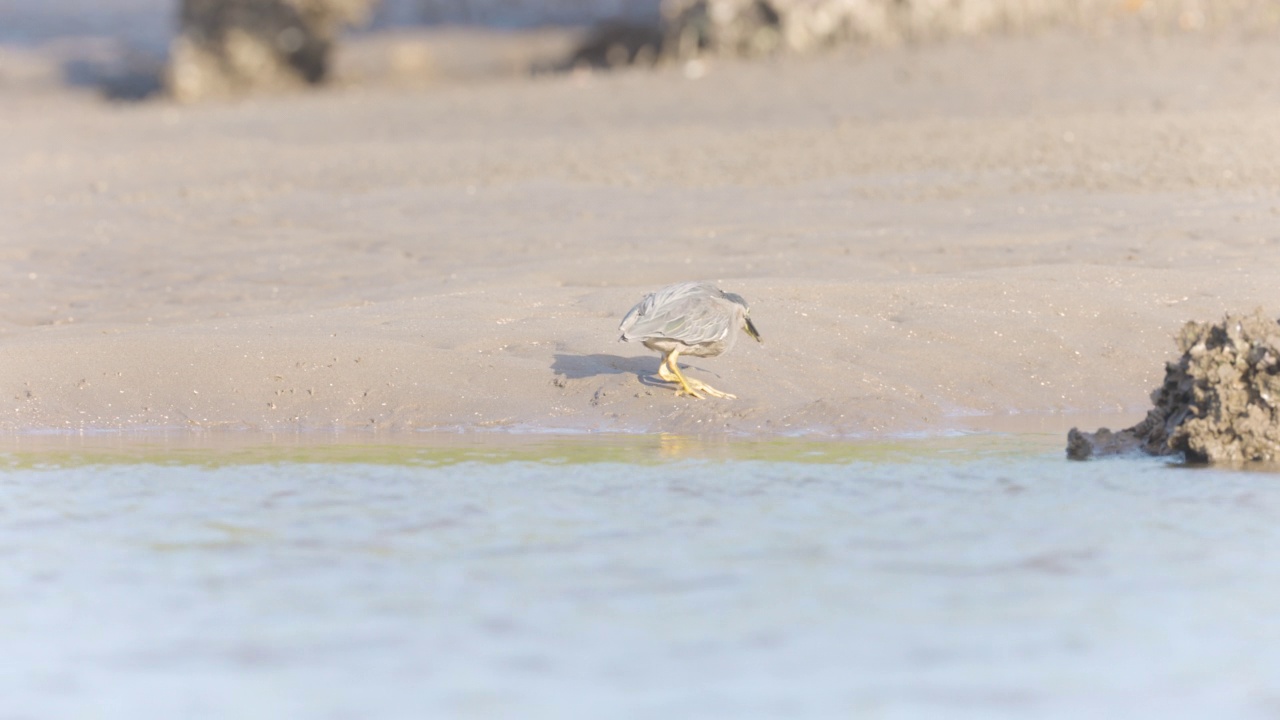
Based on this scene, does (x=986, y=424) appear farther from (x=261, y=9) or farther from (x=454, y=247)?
(x=261, y=9)

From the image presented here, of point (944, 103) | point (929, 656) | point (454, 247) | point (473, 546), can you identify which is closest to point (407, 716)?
point (929, 656)

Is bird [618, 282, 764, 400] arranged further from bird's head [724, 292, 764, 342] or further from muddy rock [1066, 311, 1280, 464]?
muddy rock [1066, 311, 1280, 464]

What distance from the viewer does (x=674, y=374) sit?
705 centimetres

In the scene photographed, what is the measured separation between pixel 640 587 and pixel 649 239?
6.22 metres

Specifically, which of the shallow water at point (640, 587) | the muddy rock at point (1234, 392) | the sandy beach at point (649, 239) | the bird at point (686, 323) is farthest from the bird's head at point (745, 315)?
the muddy rock at point (1234, 392)

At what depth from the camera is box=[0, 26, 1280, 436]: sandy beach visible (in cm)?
723

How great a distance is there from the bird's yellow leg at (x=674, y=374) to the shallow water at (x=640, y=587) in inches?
45.0

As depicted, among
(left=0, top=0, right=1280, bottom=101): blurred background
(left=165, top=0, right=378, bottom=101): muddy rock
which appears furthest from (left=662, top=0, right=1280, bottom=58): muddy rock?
(left=165, top=0, right=378, bottom=101): muddy rock

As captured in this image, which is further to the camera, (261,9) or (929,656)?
(261,9)

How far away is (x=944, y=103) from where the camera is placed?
12.5 meters

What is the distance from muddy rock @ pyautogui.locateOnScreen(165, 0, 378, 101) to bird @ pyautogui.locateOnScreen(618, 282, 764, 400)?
34.5 ft

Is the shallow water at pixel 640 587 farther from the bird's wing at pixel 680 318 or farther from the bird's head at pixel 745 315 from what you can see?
the bird's head at pixel 745 315

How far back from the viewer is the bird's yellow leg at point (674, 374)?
6930mm

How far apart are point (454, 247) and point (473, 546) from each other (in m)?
5.89
